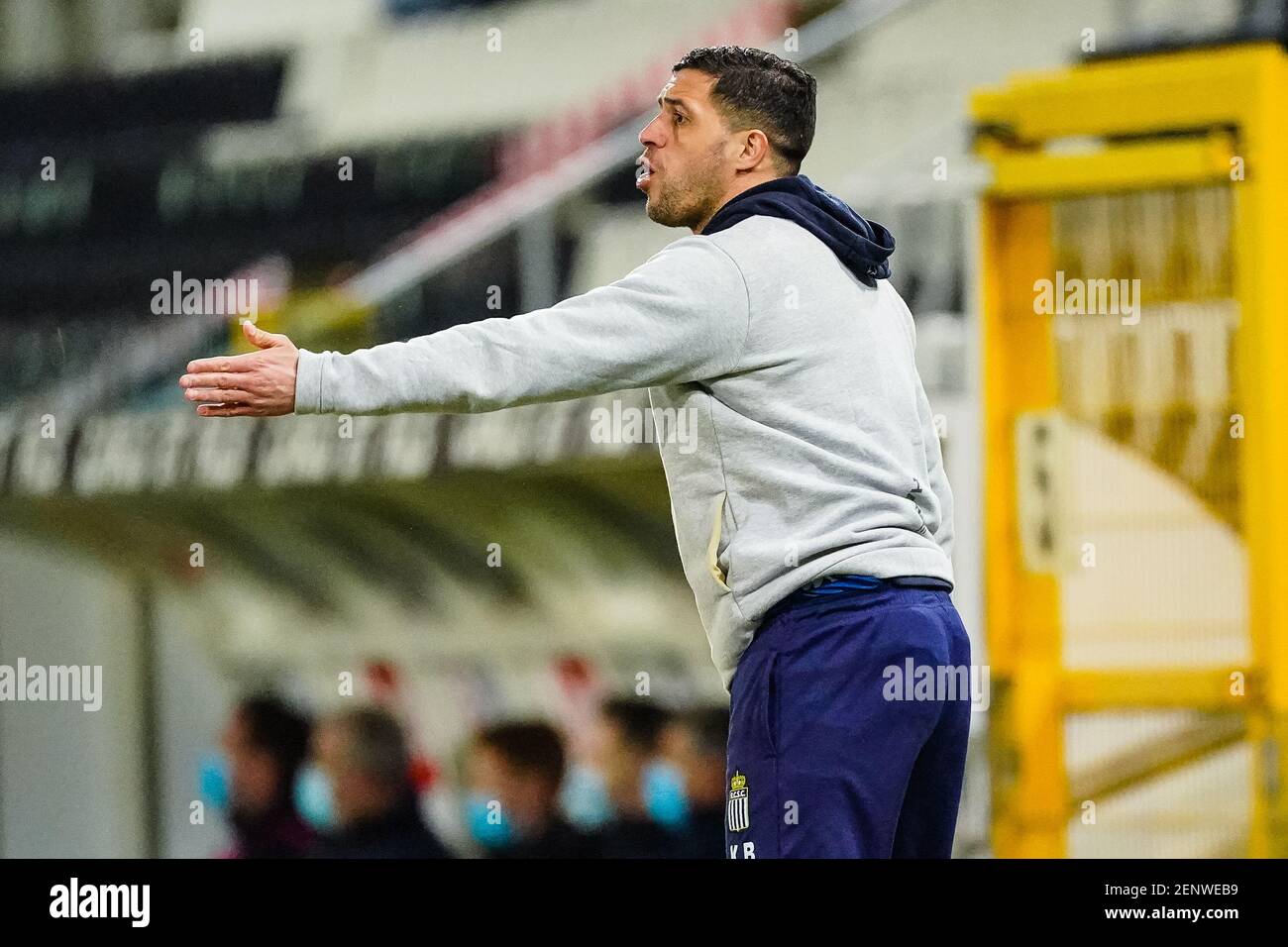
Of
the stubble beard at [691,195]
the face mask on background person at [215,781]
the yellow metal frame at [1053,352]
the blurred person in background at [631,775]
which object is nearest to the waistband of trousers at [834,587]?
the stubble beard at [691,195]

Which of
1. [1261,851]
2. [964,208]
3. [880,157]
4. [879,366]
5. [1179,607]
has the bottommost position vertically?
[1261,851]

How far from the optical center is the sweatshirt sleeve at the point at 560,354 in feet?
7.98

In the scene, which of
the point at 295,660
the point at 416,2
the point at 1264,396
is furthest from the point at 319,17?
the point at 1264,396

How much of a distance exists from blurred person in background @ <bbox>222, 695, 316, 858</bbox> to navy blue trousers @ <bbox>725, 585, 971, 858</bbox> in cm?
423

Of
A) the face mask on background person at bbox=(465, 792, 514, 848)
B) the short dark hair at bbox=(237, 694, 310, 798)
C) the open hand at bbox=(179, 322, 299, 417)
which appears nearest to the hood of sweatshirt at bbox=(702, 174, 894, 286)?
the open hand at bbox=(179, 322, 299, 417)

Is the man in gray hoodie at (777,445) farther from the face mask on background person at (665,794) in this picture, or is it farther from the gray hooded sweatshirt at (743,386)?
the face mask on background person at (665,794)

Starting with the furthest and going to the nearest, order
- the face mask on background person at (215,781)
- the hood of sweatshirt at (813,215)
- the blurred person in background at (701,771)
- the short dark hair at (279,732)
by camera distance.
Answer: the face mask on background person at (215,781), the short dark hair at (279,732), the blurred person in background at (701,771), the hood of sweatshirt at (813,215)

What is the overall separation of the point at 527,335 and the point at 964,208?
2880mm

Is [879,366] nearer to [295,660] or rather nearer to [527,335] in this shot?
[527,335]

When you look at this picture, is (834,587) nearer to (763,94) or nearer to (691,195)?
(691,195)

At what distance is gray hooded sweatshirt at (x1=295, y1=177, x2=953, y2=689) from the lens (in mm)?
2455

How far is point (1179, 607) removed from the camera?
472cm

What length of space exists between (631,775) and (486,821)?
555mm

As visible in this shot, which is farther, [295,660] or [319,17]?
[319,17]
